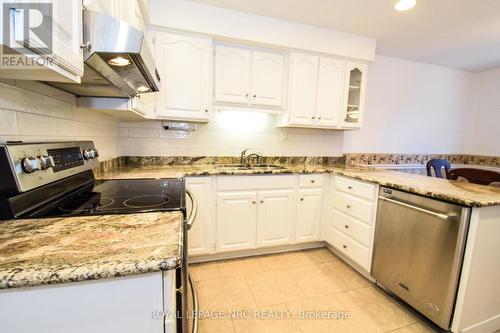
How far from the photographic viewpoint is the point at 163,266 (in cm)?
57

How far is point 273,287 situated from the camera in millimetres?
1832

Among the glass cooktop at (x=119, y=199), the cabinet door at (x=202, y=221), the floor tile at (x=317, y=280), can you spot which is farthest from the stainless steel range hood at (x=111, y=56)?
the floor tile at (x=317, y=280)

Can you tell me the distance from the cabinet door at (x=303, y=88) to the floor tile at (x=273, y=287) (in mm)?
1504

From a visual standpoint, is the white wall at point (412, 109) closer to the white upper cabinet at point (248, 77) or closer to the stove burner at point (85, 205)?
the white upper cabinet at point (248, 77)

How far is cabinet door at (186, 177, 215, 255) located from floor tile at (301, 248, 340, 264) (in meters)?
0.99

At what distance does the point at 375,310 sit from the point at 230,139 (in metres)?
1.98

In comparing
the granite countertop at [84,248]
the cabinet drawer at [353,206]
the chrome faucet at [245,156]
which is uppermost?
the chrome faucet at [245,156]

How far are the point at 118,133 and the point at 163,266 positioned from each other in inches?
81.2

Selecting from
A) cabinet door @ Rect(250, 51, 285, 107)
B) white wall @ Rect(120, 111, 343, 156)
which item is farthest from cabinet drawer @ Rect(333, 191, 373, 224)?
cabinet door @ Rect(250, 51, 285, 107)

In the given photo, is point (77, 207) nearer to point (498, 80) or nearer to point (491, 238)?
point (491, 238)

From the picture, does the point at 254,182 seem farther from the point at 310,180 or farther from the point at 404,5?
the point at 404,5

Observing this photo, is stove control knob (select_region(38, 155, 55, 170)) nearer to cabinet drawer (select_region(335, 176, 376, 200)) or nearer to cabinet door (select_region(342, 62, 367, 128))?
A: cabinet drawer (select_region(335, 176, 376, 200))

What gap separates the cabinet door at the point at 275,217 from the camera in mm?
2229

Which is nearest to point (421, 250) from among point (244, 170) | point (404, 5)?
point (244, 170)
